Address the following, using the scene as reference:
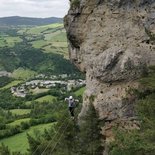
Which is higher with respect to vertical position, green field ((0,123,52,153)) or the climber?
the climber

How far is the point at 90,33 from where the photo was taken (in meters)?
36.4

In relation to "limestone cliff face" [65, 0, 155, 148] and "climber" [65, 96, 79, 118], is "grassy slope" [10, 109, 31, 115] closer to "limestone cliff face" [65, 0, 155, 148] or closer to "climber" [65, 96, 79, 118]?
"climber" [65, 96, 79, 118]

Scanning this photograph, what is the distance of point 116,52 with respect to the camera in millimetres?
33594

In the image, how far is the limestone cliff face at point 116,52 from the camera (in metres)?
32.8

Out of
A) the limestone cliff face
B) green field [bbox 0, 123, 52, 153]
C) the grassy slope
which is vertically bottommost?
the grassy slope

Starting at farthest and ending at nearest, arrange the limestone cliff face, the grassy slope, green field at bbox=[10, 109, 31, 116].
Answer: the grassy slope → green field at bbox=[10, 109, 31, 116] → the limestone cliff face

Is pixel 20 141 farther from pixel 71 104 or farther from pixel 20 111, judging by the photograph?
pixel 71 104

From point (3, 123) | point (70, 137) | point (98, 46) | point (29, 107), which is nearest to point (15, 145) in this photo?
point (3, 123)

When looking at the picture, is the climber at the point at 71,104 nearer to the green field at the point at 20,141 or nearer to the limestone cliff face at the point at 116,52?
the limestone cliff face at the point at 116,52

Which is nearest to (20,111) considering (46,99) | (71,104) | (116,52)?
(46,99)

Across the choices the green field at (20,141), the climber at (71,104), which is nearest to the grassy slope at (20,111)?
the green field at (20,141)

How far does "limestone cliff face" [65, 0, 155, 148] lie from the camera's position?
32.8m

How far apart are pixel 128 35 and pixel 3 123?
104 m

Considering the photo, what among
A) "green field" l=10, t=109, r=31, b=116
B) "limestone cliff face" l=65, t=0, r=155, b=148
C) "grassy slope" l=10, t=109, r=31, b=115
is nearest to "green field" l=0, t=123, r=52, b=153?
"green field" l=10, t=109, r=31, b=116
